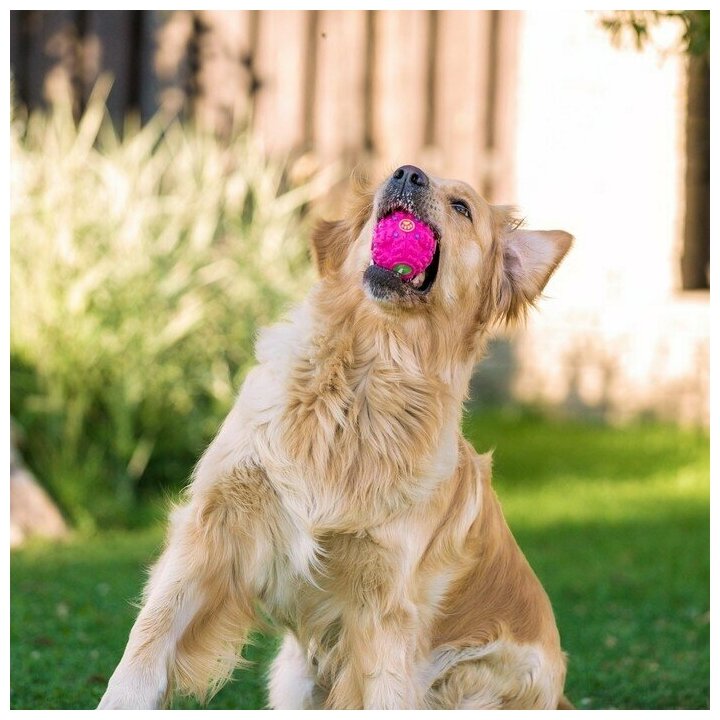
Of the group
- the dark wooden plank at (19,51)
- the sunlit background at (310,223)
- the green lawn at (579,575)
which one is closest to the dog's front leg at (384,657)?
the green lawn at (579,575)

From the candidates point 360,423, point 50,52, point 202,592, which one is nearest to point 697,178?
point 50,52

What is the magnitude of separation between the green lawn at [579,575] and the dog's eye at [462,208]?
7.04 feet

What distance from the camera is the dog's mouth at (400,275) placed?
4023mm

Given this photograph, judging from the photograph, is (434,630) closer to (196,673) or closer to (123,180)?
(196,673)

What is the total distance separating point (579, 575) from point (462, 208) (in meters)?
3.76

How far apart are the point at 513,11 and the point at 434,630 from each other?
8784 millimetres

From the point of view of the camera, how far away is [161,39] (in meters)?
11.5

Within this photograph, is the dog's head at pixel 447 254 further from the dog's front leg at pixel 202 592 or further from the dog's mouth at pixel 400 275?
the dog's front leg at pixel 202 592

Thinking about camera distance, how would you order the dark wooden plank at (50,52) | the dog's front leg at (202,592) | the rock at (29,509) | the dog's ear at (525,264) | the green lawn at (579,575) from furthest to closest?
the dark wooden plank at (50,52) → the rock at (29,509) → the green lawn at (579,575) → the dog's ear at (525,264) → the dog's front leg at (202,592)

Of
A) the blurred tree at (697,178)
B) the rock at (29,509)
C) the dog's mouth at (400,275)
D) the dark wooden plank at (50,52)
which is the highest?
the dark wooden plank at (50,52)

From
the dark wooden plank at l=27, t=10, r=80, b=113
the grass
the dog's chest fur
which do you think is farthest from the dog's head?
the dark wooden plank at l=27, t=10, r=80, b=113

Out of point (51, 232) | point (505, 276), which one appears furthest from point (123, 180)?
point (505, 276)

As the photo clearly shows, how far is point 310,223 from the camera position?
1009 centimetres

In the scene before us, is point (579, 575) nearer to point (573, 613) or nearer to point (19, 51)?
point (573, 613)
